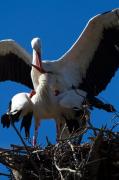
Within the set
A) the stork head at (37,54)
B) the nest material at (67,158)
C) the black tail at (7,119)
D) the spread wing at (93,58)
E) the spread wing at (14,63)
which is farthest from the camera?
the spread wing at (14,63)

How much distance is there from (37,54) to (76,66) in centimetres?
68

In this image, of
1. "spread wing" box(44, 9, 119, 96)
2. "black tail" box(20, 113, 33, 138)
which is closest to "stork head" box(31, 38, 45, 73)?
"spread wing" box(44, 9, 119, 96)

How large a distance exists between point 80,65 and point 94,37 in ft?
1.56

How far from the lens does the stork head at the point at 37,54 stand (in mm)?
11477

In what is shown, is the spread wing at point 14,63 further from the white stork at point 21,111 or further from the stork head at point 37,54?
the white stork at point 21,111

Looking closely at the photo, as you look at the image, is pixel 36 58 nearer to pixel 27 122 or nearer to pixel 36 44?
pixel 36 44

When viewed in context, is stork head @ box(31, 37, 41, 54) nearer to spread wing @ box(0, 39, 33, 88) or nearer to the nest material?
spread wing @ box(0, 39, 33, 88)

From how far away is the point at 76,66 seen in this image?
12.1 metres

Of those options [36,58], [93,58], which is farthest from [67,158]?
[93,58]

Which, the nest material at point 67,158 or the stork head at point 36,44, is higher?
the stork head at point 36,44

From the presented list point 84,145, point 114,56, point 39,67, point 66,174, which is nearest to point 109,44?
point 114,56

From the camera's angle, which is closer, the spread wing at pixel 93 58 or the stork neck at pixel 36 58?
the stork neck at pixel 36 58

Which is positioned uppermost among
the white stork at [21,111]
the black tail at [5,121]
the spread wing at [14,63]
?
the spread wing at [14,63]

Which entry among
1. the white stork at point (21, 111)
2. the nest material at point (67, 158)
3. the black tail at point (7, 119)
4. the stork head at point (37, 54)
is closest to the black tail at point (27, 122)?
the white stork at point (21, 111)
